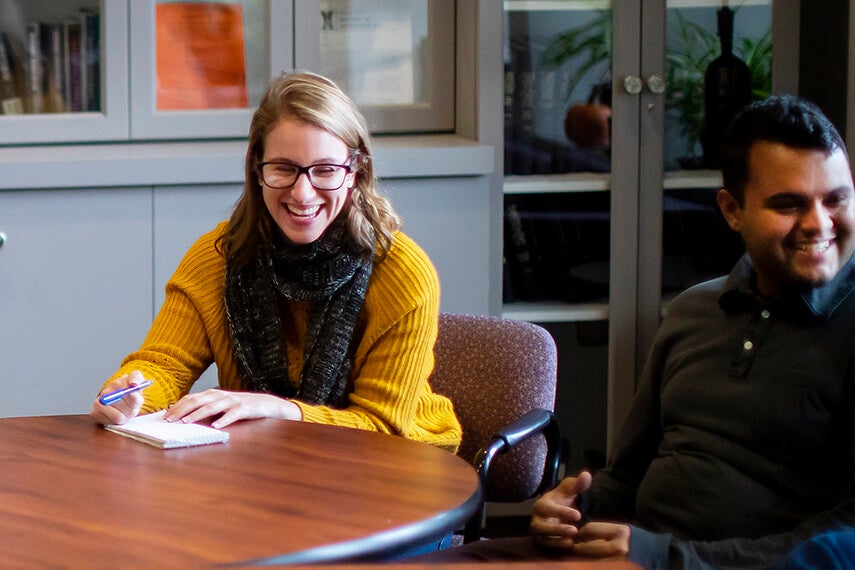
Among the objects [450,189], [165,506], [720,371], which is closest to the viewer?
[165,506]

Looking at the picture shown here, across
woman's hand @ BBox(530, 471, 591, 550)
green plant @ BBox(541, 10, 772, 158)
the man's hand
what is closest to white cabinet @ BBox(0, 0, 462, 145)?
green plant @ BBox(541, 10, 772, 158)

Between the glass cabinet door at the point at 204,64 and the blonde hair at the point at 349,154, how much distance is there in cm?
111

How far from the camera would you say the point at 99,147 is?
3037 millimetres

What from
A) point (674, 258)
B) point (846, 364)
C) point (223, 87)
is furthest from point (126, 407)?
point (674, 258)

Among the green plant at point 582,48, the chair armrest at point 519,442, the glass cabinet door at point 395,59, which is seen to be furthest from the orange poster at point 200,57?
the chair armrest at point 519,442

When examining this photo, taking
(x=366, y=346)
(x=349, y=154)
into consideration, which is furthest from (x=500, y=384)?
(x=349, y=154)

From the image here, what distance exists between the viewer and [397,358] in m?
1.89

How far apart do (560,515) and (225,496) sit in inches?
18.7

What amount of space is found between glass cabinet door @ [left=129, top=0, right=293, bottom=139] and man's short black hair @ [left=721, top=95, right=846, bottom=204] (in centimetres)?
165

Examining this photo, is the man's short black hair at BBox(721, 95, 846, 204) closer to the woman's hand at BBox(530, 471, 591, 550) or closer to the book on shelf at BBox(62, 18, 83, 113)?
the woman's hand at BBox(530, 471, 591, 550)

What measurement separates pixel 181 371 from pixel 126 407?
0.30 metres

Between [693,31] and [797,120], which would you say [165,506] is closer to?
[797,120]

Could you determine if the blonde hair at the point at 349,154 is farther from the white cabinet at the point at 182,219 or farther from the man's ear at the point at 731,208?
the white cabinet at the point at 182,219

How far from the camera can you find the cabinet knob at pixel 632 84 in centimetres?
308
